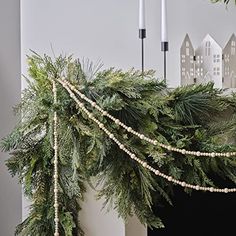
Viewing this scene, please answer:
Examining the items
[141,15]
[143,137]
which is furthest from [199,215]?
[141,15]

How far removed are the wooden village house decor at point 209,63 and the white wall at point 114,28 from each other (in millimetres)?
84

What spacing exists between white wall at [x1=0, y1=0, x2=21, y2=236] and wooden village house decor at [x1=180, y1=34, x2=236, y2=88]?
56 centimetres

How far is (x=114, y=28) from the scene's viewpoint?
134 cm

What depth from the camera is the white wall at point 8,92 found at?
4.64ft

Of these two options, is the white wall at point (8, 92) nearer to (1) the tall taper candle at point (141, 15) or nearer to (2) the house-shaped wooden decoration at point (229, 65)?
(1) the tall taper candle at point (141, 15)

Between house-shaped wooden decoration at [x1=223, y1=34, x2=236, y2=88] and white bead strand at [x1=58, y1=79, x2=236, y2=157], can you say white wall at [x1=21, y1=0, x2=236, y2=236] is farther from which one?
white bead strand at [x1=58, y1=79, x2=236, y2=157]

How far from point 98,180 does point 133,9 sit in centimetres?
59

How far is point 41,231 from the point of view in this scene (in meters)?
1.02

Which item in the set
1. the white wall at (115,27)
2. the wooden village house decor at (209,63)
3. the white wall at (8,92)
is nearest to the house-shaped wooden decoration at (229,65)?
the wooden village house decor at (209,63)

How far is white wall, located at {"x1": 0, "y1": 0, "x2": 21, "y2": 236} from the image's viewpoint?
141 cm

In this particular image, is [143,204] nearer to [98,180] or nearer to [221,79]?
[98,180]

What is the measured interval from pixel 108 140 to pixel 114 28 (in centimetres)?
50

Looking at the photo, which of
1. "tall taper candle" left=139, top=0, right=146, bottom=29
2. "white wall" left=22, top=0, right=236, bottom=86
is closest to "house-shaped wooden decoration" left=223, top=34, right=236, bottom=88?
"white wall" left=22, top=0, right=236, bottom=86

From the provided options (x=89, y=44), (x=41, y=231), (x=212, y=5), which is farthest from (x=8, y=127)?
(x=212, y=5)
